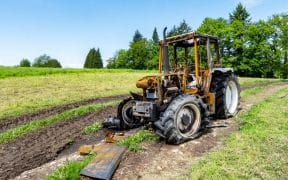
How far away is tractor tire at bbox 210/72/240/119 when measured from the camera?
337 inches

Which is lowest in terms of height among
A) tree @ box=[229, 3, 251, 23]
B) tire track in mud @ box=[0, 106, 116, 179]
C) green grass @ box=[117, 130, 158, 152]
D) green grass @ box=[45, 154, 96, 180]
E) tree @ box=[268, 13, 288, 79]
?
tire track in mud @ box=[0, 106, 116, 179]

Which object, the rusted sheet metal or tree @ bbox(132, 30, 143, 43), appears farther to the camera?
tree @ bbox(132, 30, 143, 43)

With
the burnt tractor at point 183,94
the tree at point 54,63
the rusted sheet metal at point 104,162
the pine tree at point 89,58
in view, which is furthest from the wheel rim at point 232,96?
the tree at point 54,63

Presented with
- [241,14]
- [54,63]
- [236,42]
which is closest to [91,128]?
[236,42]

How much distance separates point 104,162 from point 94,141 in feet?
8.52

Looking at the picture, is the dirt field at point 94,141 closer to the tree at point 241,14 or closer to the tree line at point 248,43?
the tree line at point 248,43

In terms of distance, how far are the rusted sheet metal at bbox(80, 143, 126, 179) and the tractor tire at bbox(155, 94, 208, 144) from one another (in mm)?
1009

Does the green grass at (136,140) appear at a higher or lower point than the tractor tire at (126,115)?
lower

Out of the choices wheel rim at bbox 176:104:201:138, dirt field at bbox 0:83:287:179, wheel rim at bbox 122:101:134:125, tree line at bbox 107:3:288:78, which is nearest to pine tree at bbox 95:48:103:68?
tree line at bbox 107:3:288:78

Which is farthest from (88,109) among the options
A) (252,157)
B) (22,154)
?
(252,157)

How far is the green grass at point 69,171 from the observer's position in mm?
5012

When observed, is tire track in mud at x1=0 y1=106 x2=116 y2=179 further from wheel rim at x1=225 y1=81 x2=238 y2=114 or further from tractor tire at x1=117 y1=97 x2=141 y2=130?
wheel rim at x1=225 y1=81 x2=238 y2=114

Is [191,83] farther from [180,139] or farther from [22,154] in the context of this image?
[22,154]

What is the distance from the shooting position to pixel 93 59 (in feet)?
324
